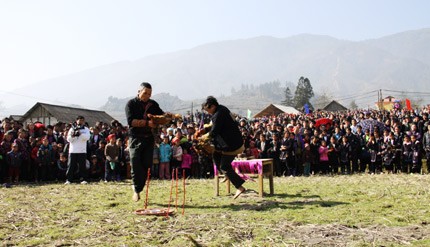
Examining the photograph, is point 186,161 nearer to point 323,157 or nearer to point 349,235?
point 323,157

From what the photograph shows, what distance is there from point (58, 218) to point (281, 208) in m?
3.82

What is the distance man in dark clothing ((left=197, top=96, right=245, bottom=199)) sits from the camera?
7742 mm

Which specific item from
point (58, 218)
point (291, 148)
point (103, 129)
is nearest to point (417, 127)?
point (291, 148)

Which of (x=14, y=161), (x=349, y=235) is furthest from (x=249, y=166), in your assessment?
(x=14, y=161)

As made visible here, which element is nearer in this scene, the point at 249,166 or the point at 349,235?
the point at 349,235

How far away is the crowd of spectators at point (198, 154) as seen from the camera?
13.3 metres

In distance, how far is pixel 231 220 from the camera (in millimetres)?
5664

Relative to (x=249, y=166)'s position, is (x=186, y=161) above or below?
above

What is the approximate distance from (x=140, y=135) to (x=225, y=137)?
70.4 inches

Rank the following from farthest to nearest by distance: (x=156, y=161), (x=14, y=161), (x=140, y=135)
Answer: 1. (x=156, y=161)
2. (x=14, y=161)
3. (x=140, y=135)

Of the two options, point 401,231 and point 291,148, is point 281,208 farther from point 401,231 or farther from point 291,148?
point 291,148

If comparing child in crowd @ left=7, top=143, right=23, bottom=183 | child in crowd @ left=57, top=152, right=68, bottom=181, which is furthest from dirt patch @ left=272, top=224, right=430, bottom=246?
child in crowd @ left=7, top=143, right=23, bottom=183

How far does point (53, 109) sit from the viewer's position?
39531mm

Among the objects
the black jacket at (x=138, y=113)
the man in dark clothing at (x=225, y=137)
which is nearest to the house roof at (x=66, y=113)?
the black jacket at (x=138, y=113)
